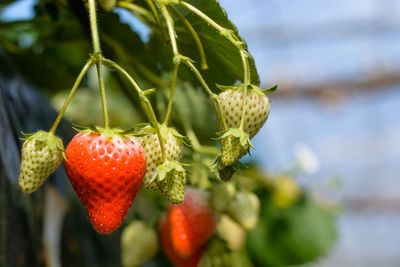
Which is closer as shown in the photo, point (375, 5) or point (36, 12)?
point (36, 12)

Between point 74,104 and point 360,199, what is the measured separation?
306 inches

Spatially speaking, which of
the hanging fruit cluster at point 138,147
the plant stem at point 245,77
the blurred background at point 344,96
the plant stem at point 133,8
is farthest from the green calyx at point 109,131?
the blurred background at point 344,96

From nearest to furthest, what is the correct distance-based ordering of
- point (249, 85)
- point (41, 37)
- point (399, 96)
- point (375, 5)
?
point (249, 85) < point (41, 37) < point (375, 5) < point (399, 96)

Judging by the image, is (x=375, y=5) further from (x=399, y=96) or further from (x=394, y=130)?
(x=394, y=130)

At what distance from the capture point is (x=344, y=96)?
7398 mm

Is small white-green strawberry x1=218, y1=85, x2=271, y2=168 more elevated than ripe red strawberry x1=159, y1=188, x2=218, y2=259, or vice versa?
small white-green strawberry x1=218, y1=85, x2=271, y2=168

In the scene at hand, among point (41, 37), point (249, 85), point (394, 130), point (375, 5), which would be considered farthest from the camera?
point (394, 130)

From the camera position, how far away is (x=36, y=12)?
126cm

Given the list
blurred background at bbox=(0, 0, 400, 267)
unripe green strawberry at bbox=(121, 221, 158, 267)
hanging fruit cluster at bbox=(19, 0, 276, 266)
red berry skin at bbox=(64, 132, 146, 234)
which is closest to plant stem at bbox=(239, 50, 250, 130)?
hanging fruit cluster at bbox=(19, 0, 276, 266)

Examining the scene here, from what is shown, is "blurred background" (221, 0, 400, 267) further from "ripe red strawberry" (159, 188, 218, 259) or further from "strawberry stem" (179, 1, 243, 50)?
"strawberry stem" (179, 1, 243, 50)

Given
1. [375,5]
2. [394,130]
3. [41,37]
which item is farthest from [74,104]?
[394,130]

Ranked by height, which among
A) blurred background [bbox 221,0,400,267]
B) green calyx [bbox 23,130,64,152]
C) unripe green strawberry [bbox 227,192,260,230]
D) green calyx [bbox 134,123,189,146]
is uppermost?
green calyx [bbox 134,123,189,146]

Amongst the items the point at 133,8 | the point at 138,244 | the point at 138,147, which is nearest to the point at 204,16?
the point at 138,147

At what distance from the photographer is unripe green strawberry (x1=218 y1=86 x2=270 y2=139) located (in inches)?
33.7
